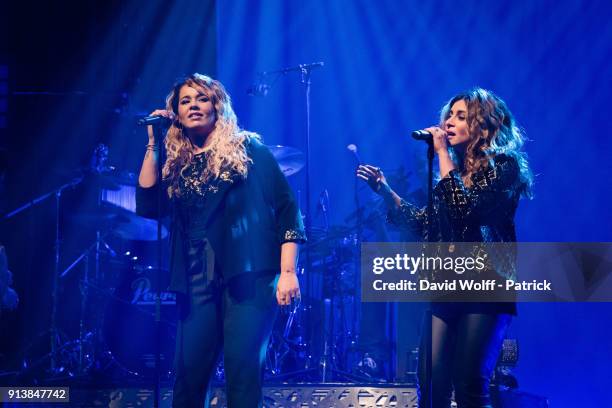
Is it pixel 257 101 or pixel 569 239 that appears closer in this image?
pixel 569 239

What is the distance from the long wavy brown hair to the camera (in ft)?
10.3

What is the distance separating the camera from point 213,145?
10.0ft

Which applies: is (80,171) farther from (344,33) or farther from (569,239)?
(569,239)

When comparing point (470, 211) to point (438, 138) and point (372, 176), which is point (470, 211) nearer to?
point (438, 138)

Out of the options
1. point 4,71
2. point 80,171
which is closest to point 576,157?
point 80,171

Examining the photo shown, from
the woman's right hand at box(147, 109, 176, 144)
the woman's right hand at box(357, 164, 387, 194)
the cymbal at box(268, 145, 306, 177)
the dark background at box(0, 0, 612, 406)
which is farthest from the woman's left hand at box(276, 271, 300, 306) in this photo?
the dark background at box(0, 0, 612, 406)

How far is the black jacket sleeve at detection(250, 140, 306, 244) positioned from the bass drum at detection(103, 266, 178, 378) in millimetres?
2988

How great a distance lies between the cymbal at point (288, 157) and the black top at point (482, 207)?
9.32 ft

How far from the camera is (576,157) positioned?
641 cm

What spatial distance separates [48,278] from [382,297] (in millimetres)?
3694

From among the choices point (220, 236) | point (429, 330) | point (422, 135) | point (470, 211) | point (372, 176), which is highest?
point (422, 135)

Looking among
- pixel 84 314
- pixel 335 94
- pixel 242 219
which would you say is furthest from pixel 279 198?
pixel 335 94

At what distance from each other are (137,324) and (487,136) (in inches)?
145

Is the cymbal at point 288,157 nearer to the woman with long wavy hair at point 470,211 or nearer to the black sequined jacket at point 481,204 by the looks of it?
the woman with long wavy hair at point 470,211
